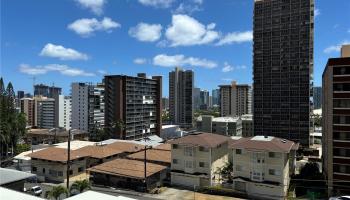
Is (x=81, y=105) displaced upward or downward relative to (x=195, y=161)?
upward

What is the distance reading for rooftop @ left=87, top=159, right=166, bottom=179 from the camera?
4728 centimetres

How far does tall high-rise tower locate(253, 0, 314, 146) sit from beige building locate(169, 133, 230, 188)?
187 ft

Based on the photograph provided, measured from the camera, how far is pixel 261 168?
4338 centimetres

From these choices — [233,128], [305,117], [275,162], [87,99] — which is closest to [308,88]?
[305,117]

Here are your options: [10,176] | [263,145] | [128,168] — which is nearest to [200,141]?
[263,145]

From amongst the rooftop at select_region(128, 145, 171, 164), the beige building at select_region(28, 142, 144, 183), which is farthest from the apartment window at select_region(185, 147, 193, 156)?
the beige building at select_region(28, 142, 144, 183)

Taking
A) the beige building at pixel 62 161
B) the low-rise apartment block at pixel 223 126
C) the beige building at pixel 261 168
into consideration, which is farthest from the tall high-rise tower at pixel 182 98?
the beige building at pixel 261 168

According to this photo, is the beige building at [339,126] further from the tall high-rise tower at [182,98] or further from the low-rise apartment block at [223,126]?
the tall high-rise tower at [182,98]

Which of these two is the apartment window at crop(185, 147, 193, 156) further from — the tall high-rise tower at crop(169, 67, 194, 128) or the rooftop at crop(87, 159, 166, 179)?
the tall high-rise tower at crop(169, 67, 194, 128)

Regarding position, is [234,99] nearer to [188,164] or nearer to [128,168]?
[188,164]

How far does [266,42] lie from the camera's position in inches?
4151

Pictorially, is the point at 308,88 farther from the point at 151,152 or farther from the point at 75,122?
the point at 75,122

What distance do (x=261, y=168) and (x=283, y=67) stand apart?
66.2m

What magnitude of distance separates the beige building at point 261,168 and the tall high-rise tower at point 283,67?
5731 cm
